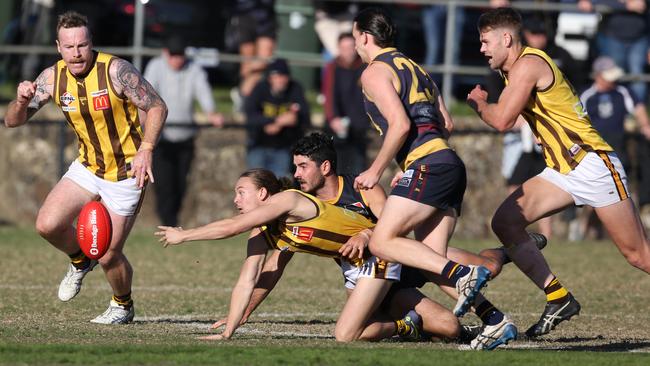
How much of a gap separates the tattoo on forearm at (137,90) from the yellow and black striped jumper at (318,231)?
4.31ft

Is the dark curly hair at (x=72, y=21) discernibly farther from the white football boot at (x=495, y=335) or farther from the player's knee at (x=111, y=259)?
the white football boot at (x=495, y=335)

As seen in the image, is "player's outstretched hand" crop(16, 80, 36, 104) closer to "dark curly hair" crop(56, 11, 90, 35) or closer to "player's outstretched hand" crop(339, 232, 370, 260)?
"dark curly hair" crop(56, 11, 90, 35)

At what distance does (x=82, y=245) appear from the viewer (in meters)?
7.99

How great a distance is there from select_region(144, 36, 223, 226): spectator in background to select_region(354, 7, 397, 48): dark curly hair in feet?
23.4

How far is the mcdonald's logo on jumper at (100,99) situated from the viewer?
27.4 ft

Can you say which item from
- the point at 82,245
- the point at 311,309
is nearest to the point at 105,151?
the point at 82,245

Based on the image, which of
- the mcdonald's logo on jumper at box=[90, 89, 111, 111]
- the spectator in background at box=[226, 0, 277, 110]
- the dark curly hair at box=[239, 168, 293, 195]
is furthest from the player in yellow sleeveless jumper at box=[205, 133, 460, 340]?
the spectator in background at box=[226, 0, 277, 110]

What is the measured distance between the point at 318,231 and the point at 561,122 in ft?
5.54

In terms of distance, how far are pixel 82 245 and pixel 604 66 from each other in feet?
26.3

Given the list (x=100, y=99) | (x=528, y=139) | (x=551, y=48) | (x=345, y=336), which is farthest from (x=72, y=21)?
(x=551, y=48)

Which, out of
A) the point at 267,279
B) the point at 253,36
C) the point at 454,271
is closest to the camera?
the point at 454,271

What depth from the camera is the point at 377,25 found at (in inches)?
298

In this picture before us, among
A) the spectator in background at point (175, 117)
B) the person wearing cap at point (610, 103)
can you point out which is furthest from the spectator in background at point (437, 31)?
the spectator in background at point (175, 117)

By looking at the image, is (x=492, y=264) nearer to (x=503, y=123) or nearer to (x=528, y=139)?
(x=503, y=123)
